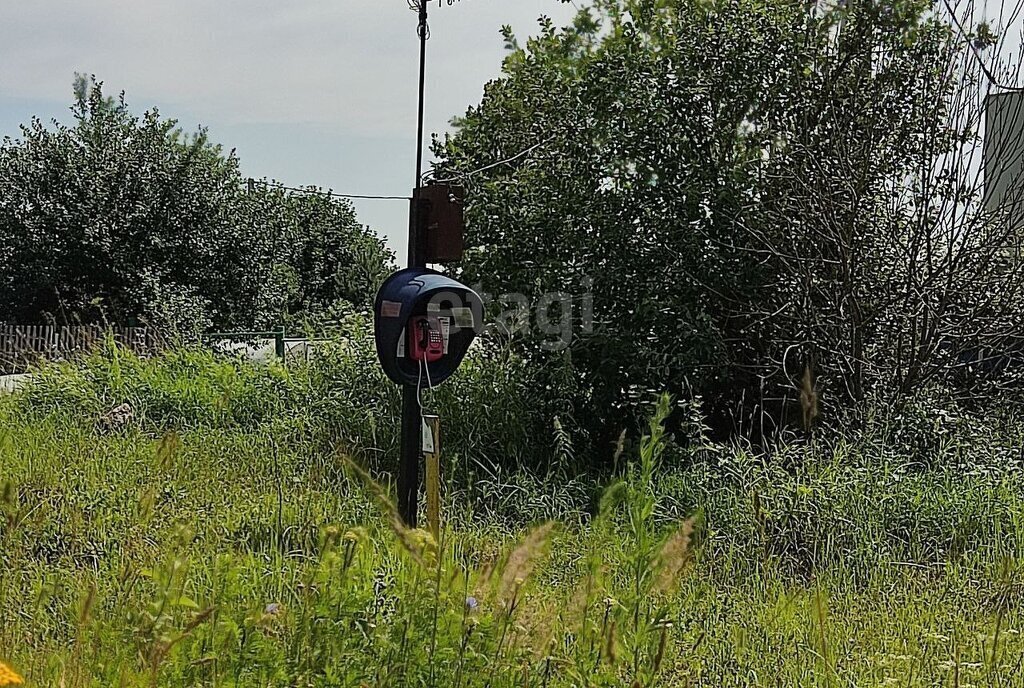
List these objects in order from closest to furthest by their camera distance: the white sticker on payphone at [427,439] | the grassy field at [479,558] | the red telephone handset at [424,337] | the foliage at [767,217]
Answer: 1. the grassy field at [479,558]
2. the white sticker on payphone at [427,439]
3. the red telephone handset at [424,337]
4. the foliage at [767,217]

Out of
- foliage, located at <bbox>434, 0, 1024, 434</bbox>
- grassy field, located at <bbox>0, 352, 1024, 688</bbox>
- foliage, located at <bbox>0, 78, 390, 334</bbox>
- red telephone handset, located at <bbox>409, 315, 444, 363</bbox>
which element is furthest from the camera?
foliage, located at <bbox>0, 78, 390, 334</bbox>

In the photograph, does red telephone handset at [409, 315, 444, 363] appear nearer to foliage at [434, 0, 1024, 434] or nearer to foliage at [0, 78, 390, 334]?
foliage at [434, 0, 1024, 434]

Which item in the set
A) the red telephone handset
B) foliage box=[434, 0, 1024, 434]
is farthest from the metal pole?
foliage box=[434, 0, 1024, 434]

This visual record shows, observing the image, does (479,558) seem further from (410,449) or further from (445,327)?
(445,327)

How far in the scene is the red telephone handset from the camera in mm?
5309

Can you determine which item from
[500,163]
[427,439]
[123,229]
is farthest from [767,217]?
[123,229]

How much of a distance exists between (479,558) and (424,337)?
1063mm

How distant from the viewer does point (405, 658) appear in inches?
114

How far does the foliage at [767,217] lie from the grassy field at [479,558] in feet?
2.32

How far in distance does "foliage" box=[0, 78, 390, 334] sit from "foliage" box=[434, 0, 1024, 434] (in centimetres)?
1112

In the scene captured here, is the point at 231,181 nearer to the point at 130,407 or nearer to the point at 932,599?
the point at 130,407

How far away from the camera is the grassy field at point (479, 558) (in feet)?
9.45

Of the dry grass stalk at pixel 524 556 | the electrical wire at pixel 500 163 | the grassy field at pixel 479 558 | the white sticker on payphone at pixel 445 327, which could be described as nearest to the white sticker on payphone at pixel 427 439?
the grassy field at pixel 479 558

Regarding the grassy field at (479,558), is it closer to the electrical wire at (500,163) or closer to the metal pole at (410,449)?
the metal pole at (410,449)
